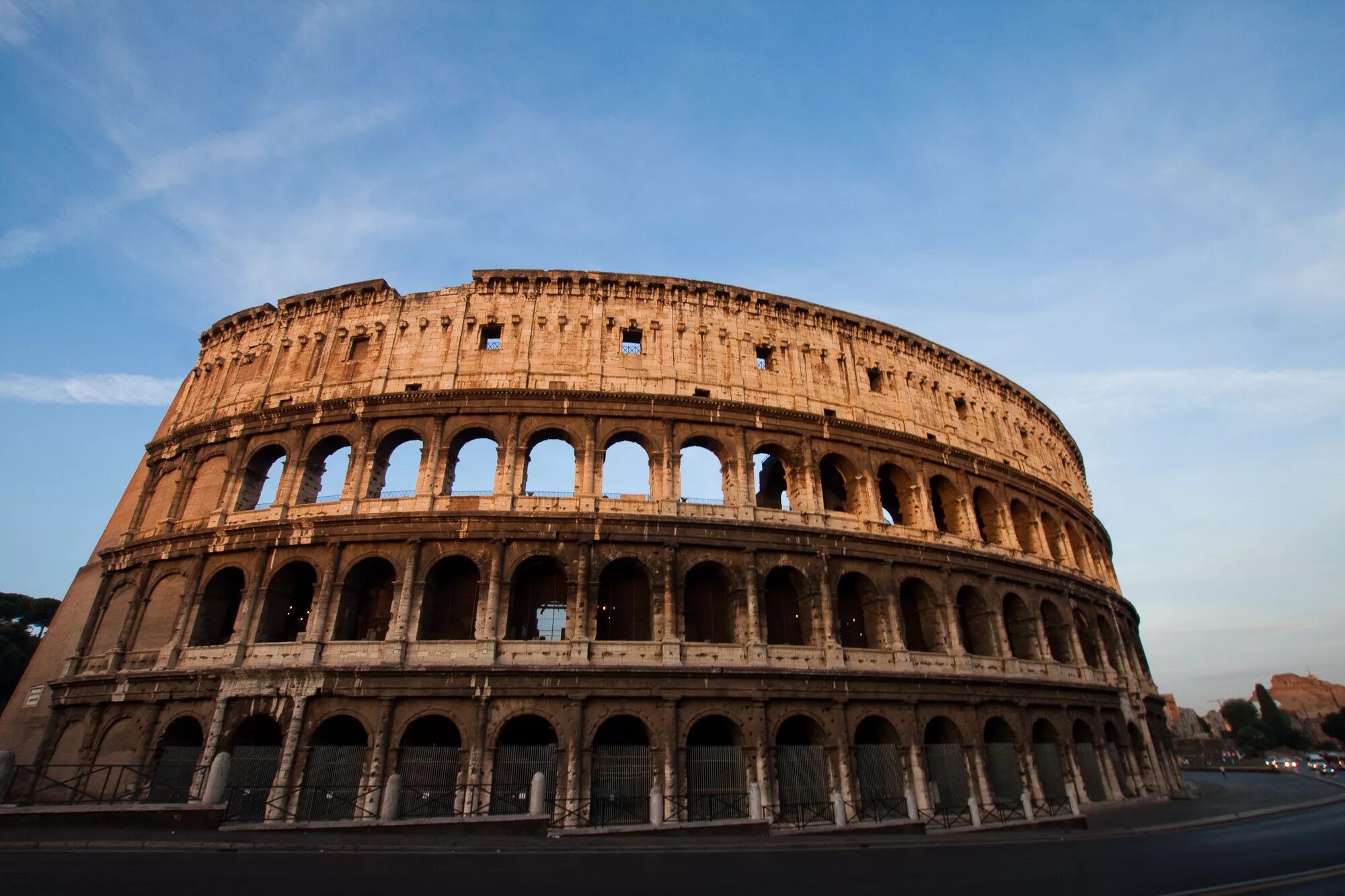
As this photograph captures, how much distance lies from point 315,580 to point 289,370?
781cm

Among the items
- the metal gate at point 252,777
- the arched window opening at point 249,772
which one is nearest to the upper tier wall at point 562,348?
the arched window opening at point 249,772

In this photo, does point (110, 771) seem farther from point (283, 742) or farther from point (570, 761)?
point (570, 761)

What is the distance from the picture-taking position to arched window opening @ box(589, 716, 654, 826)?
53.0 feet

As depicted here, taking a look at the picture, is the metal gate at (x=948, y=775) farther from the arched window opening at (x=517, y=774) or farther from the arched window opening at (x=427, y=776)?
the arched window opening at (x=427, y=776)

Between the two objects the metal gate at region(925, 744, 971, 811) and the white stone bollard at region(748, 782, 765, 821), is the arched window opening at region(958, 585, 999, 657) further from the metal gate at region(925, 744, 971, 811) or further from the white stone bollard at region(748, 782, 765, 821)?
the white stone bollard at region(748, 782, 765, 821)

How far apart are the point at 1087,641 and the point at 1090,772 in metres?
6.63

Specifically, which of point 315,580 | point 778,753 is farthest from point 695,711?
point 315,580

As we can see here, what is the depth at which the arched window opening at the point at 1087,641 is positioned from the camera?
26.8m

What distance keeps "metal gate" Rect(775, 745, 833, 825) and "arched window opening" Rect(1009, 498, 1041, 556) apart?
45.7ft

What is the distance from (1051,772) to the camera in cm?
2095

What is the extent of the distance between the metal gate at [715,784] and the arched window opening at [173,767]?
12.7 meters

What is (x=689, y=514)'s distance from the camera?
19734mm

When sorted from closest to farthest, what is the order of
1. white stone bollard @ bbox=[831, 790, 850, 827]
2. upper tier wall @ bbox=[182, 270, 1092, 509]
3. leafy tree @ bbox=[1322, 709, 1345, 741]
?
1. white stone bollard @ bbox=[831, 790, 850, 827]
2. upper tier wall @ bbox=[182, 270, 1092, 509]
3. leafy tree @ bbox=[1322, 709, 1345, 741]

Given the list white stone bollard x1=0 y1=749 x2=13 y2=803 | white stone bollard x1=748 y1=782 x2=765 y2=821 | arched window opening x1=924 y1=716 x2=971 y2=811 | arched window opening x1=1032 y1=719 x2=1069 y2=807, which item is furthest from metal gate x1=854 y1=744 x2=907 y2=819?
white stone bollard x1=0 y1=749 x2=13 y2=803
